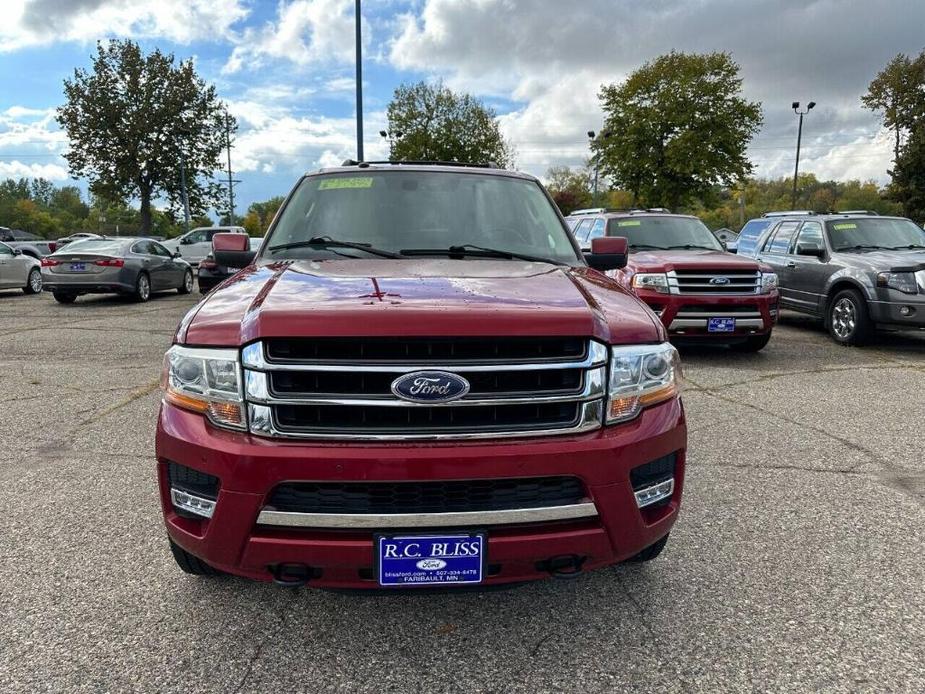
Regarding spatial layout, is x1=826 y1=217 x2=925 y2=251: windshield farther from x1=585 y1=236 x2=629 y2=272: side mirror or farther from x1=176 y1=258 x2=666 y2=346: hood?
x1=176 y1=258 x2=666 y2=346: hood

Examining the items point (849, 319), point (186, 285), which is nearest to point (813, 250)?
point (849, 319)

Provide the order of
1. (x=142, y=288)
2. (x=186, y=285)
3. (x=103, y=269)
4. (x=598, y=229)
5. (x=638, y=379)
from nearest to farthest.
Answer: (x=638, y=379) < (x=598, y=229) < (x=103, y=269) < (x=142, y=288) < (x=186, y=285)

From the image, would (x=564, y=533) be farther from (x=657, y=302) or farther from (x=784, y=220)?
(x=784, y=220)

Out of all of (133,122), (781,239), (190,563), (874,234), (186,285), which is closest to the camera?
(190,563)

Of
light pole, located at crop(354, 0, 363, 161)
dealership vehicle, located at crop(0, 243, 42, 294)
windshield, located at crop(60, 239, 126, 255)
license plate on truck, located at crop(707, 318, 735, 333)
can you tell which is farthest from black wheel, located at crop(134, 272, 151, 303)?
license plate on truck, located at crop(707, 318, 735, 333)

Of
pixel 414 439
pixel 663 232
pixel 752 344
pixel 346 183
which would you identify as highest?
pixel 346 183

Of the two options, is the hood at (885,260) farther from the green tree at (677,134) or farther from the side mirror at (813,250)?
the green tree at (677,134)

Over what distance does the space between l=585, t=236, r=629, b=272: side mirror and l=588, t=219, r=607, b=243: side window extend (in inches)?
235

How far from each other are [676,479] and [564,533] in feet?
1.76

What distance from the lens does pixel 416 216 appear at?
145 inches

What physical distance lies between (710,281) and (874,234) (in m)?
3.77

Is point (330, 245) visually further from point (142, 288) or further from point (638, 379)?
point (142, 288)

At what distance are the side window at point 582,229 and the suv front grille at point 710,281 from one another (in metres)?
2.67

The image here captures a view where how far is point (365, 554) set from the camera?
209 centimetres
